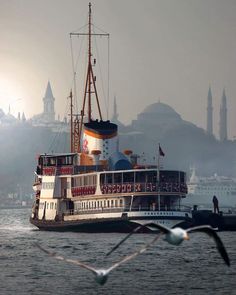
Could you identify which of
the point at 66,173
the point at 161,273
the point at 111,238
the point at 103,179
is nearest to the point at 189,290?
the point at 161,273

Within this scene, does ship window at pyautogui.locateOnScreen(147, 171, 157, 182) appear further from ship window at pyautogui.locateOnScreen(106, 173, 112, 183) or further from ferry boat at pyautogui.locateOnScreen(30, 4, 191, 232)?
ship window at pyautogui.locateOnScreen(106, 173, 112, 183)

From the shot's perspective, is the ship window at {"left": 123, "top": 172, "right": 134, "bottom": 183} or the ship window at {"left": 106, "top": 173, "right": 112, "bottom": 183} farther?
the ship window at {"left": 106, "top": 173, "right": 112, "bottom": 183}

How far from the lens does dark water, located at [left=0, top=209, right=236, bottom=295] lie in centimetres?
6375

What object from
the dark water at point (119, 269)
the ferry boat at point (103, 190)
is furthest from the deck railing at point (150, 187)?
the dark water at point (119, 269)

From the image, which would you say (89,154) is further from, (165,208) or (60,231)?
(165,208)

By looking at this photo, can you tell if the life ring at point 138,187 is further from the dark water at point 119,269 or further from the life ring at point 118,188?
the dark water at point 119,269

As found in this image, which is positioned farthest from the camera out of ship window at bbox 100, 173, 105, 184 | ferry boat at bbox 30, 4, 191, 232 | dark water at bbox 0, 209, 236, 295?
ship window at bbox 100, 173, 105, 184

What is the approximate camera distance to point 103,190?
10925 centimetres

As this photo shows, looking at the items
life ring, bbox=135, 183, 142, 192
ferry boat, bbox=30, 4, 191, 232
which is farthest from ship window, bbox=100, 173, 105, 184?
life ring, bbox=135, 183, 142, 192

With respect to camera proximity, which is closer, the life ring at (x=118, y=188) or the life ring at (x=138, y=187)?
the life ring at (x=138, y=187)

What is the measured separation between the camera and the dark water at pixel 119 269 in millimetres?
63750

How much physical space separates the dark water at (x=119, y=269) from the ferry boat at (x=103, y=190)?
276 centimetres

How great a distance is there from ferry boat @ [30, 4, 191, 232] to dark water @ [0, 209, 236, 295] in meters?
2.76

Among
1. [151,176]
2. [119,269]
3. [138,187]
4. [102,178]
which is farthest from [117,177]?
[119,269]
